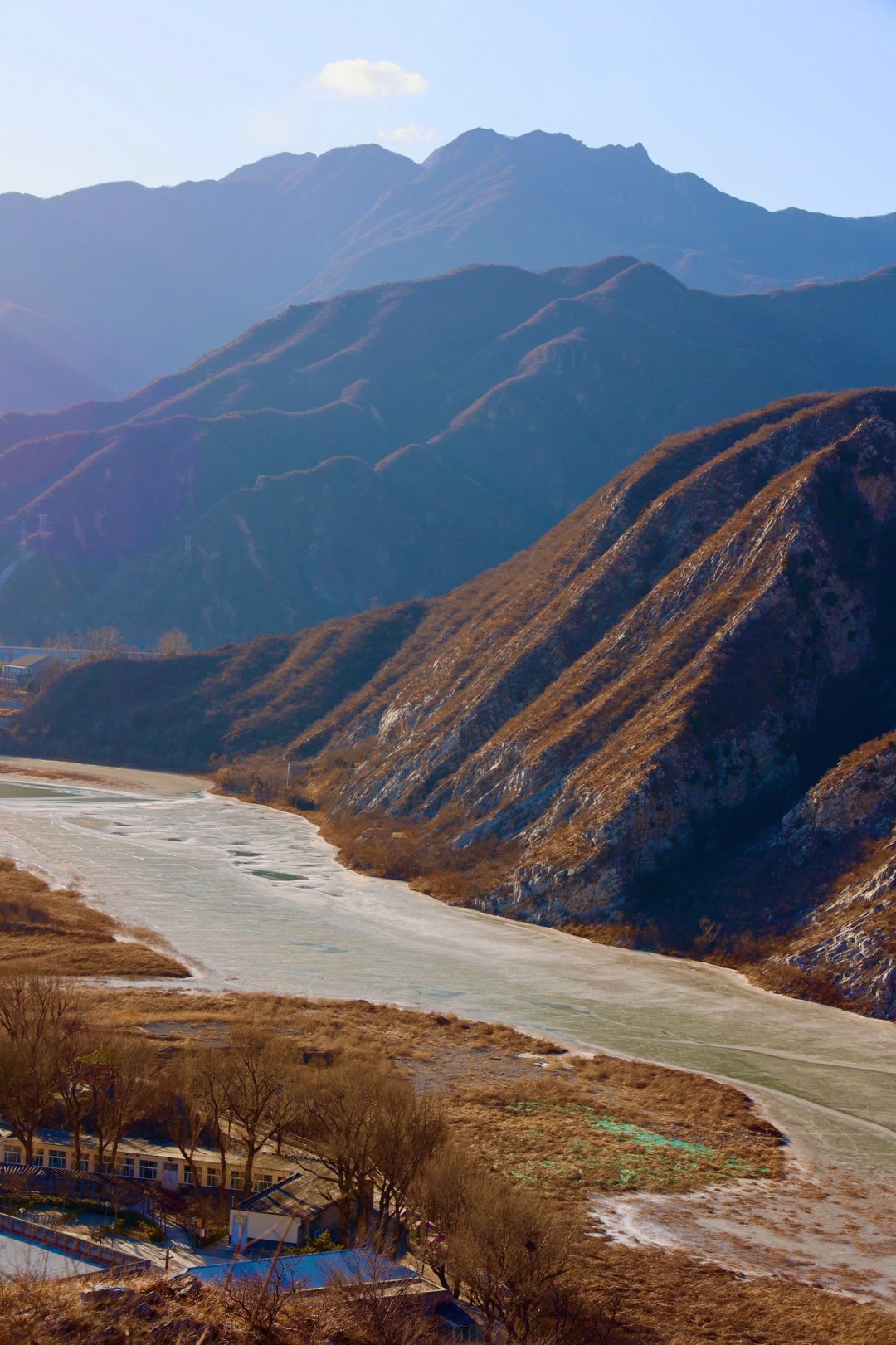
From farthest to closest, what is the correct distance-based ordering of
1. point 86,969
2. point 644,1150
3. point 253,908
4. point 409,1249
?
point 253,908 < point 86,969 < point 644,1150 < point 409,1249

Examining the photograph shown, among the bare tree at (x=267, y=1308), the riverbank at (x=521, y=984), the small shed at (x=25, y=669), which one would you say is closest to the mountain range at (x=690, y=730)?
the riverbank at (x=521, y=984)

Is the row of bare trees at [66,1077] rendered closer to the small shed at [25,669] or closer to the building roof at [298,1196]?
the building roof at [298,1196]

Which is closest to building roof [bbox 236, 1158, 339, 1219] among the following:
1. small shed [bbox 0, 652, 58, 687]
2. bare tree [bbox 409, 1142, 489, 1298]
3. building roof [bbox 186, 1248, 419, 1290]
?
bare tree [bbox 409, 1142, 489, 1298]

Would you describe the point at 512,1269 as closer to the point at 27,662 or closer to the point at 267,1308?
the point at 267,1308

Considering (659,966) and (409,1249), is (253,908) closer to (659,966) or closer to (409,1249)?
(659,966)

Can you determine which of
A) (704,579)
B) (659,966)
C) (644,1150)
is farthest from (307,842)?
(644,1150)

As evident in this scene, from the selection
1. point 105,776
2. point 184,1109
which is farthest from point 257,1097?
point 105,776

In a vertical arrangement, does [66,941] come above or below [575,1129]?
below

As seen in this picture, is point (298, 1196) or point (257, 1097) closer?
point (298, 1196)
